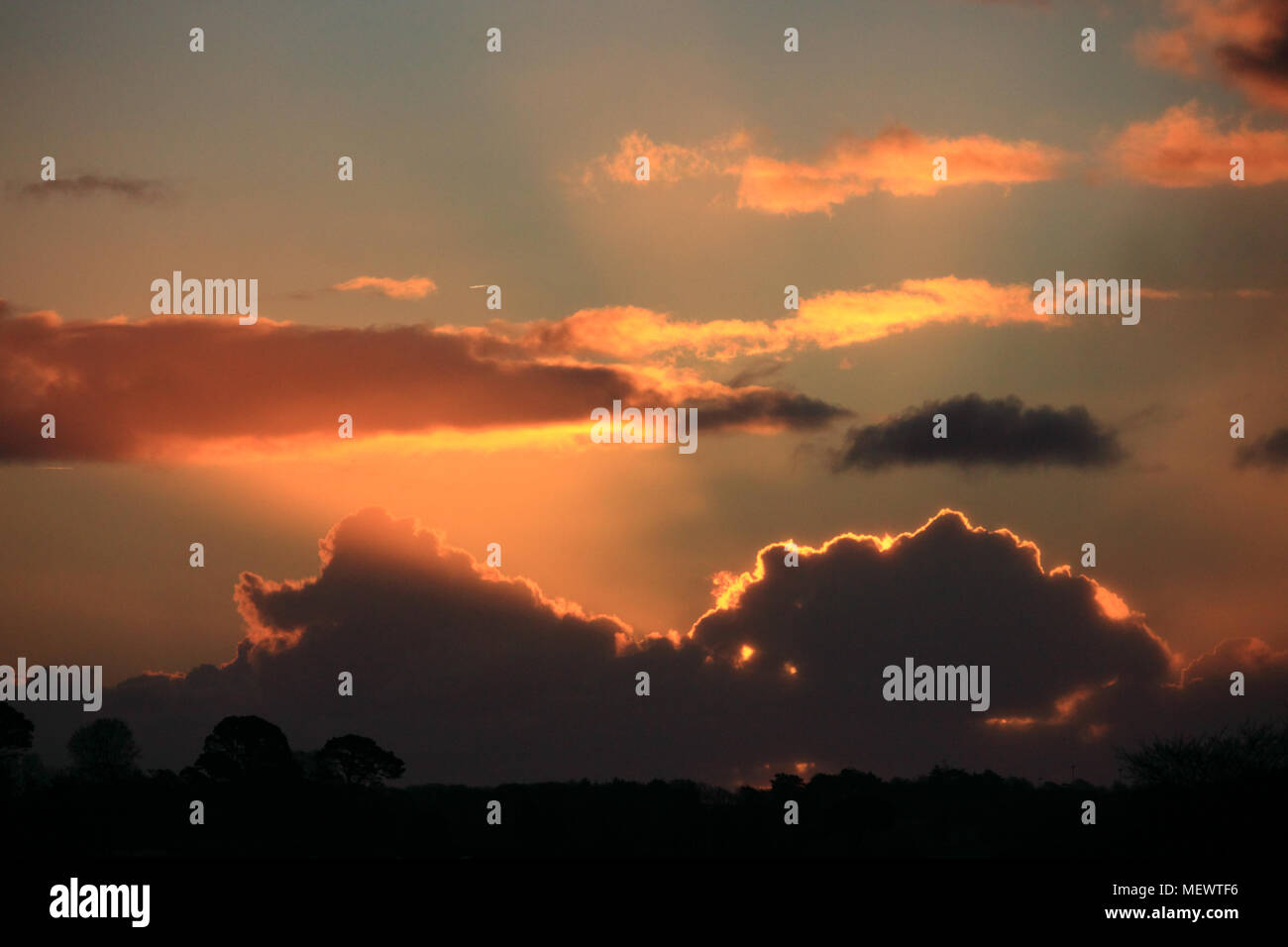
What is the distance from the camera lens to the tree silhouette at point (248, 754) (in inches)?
6727

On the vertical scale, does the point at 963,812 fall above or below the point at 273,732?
below

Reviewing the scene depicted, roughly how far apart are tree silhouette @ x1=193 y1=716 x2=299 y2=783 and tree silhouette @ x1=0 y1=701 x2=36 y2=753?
19.0 metres

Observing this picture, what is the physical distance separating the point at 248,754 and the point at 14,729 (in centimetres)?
2615

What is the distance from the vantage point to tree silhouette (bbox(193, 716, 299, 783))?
561 feet

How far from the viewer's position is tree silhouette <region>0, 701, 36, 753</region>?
534 feet

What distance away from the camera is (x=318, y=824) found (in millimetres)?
170750

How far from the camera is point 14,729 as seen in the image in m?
164

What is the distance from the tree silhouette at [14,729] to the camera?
162625 millimetres

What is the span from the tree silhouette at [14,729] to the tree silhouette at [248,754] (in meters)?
19.0

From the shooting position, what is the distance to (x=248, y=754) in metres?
174
